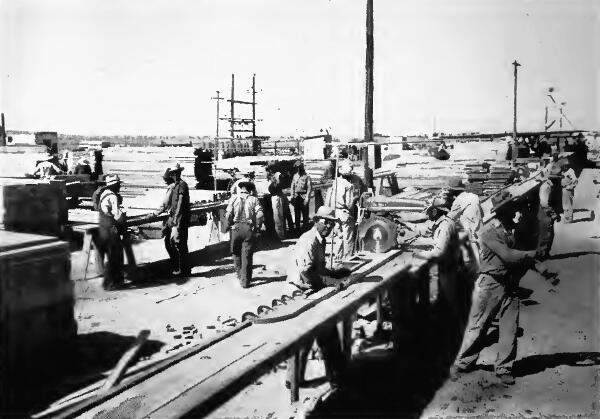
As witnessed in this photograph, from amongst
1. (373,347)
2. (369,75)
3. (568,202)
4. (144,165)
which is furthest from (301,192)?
(373,347)

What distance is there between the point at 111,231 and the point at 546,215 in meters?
7.99

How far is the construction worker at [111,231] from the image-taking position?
8219mm

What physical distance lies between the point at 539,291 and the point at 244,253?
4.57 meters

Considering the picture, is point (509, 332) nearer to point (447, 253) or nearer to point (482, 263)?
point (482, 263)

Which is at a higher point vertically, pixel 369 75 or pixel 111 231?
pixel 369 75

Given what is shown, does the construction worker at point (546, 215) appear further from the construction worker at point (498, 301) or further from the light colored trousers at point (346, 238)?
the construction worker at point (498, 301)

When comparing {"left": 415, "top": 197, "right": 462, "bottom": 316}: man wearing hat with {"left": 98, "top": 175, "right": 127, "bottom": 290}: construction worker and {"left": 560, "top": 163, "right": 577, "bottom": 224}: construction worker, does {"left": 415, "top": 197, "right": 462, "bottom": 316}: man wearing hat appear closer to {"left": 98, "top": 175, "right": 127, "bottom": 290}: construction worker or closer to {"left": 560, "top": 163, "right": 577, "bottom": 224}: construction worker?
{"left": 98, "top": 175, "right": 127, "bottom": 290}: construction worker

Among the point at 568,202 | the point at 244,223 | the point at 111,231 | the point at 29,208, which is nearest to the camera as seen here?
the point at 29,208

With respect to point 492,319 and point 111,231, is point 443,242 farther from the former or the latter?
point 111,231

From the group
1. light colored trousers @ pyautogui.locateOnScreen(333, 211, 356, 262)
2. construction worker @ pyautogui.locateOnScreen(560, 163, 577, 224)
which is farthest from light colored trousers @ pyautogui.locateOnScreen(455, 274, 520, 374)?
construction worker @ pyautogui.locateOnScreen(560, 163, 577, 224)

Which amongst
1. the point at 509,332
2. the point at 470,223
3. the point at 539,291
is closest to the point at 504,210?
the point at 509,332

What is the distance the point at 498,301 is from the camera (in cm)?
511

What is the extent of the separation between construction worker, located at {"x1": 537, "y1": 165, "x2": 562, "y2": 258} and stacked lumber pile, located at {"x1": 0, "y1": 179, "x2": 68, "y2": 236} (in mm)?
6871

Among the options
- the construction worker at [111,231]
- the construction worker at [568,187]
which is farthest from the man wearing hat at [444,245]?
the construction worker at [568,187]
